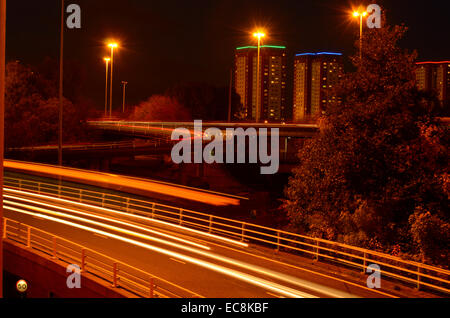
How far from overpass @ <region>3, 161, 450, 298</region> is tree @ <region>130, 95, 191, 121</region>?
224ft

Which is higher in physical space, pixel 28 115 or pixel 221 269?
pixel 28 115

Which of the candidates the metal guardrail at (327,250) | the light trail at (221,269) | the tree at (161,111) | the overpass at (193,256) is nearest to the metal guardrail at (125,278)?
the overpass at (193,256)

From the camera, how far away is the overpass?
12.3 metres

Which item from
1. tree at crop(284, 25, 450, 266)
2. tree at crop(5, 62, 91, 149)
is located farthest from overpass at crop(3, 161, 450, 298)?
tree at crop(5, 62, 91, 149)

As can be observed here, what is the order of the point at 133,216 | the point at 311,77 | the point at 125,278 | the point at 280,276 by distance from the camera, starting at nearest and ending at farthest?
the point at 125,278
the point at 280,276
the point at 133,216
the point at 311,77

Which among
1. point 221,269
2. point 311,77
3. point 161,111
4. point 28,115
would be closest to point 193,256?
point 221,269

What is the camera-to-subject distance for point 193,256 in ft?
51.4

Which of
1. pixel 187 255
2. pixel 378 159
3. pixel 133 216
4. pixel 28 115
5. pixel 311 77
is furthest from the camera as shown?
pixel 311 77

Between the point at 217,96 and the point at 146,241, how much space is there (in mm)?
88573

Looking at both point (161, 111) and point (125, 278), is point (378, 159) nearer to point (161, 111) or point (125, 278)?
point (125, 278)

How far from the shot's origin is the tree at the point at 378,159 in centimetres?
1702

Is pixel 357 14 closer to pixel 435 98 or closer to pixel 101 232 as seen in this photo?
pixel 435 98

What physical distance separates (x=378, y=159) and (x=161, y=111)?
7799cm
